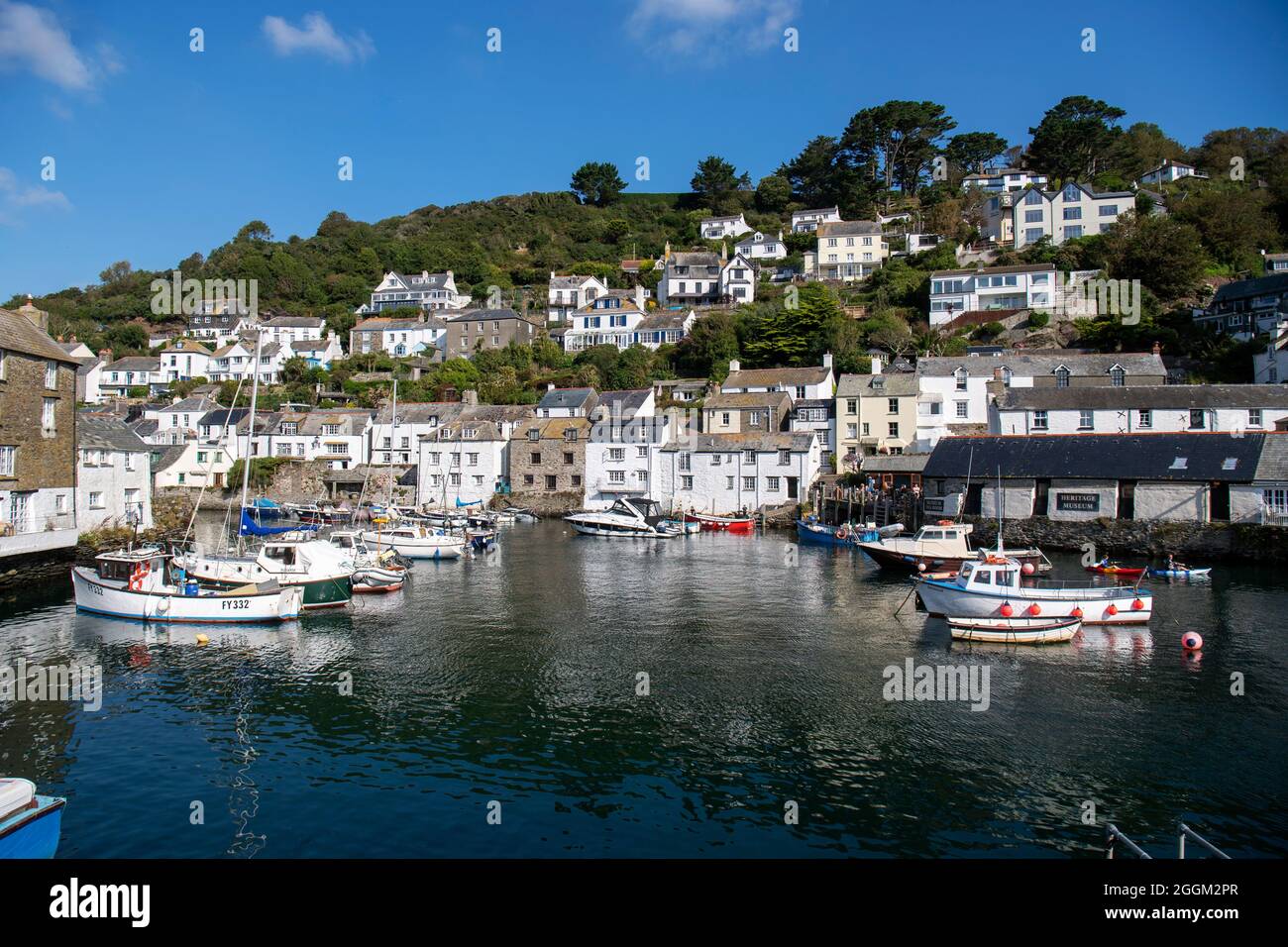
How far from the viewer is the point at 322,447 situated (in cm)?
7762

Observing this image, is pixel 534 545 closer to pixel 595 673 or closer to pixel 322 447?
pixel 595 673

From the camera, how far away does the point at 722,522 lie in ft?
197

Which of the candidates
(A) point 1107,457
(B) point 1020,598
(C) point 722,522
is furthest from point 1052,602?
(C) point 722,522

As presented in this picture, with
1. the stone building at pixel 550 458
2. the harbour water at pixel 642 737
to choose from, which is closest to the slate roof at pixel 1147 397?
the harbour water at pixel 642 737

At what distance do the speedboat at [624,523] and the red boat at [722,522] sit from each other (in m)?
2.82

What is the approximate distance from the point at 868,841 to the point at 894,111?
132m

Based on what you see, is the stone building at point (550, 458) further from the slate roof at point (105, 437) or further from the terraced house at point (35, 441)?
the terraced house at point (35, 441)

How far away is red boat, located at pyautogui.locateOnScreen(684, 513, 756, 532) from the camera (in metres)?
59.0

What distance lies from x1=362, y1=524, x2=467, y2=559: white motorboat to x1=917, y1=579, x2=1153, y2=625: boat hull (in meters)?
26.7

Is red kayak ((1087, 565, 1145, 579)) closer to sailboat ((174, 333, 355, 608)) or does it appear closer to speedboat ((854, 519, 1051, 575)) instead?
speedboat ((854, 519, 1051, 575))

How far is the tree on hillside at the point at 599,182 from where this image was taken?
153625 mm

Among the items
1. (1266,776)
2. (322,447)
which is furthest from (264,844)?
(322,447)

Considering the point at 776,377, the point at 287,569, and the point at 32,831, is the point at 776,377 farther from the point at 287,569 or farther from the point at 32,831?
the point at 32,831
